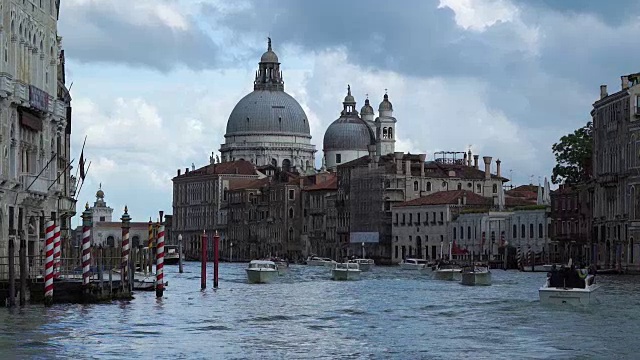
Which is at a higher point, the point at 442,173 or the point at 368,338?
the point at 442,173

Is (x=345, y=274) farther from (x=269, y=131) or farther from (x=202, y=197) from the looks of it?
(x=269, y=131)

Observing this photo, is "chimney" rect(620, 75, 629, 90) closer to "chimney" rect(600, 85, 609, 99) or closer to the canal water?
"chimney" rect(600, 85, 609, 99)

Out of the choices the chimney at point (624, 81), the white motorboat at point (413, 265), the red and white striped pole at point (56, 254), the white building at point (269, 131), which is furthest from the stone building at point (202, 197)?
the red and white striped pole at point (56, 254)

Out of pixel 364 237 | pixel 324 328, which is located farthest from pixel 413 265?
pixel 324 328

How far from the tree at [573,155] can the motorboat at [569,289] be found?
56756 millimetres

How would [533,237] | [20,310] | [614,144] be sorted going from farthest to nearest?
[533,237]
[614,144]
[20,310]

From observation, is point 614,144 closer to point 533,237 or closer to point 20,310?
point 533,237

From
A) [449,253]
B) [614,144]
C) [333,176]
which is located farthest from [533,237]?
[333,176]

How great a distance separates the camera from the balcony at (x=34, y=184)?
47844mm

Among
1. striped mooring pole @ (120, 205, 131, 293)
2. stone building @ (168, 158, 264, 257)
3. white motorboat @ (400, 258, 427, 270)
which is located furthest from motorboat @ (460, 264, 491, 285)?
stone building @ (168, 158, 264, 257)

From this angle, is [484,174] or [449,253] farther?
[484,174]

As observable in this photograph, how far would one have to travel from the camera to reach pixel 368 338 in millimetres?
37594

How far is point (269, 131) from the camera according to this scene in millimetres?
195125

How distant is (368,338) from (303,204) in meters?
128
